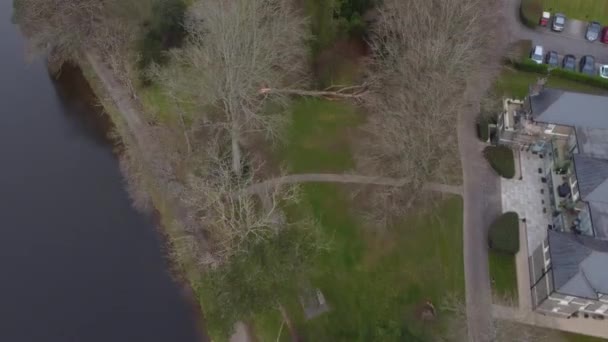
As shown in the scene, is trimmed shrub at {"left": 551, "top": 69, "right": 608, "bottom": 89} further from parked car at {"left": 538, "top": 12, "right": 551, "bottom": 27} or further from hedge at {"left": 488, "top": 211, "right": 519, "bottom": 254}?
hedge at {"left": 488, "top": 211, "right": 519, "bottom": 254}

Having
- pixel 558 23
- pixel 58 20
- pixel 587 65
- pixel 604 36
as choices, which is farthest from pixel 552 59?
pixel 58 20

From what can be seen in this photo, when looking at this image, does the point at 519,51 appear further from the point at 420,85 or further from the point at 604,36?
the point at 420,85

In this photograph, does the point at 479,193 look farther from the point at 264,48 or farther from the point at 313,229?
the point at 264,48

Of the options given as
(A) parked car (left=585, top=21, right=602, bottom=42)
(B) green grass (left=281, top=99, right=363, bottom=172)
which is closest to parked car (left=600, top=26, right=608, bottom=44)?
(A) parked car (left=585, top=21, right=602, bottom=42)

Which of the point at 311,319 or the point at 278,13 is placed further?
the point at 278,13

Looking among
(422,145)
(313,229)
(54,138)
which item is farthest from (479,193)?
(54,138)

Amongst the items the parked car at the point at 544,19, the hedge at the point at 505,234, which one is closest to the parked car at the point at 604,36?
the parked car at the point at 544,19

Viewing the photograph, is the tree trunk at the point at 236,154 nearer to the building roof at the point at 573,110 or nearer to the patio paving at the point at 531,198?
Answer: the patio paving at the point at 531,198
